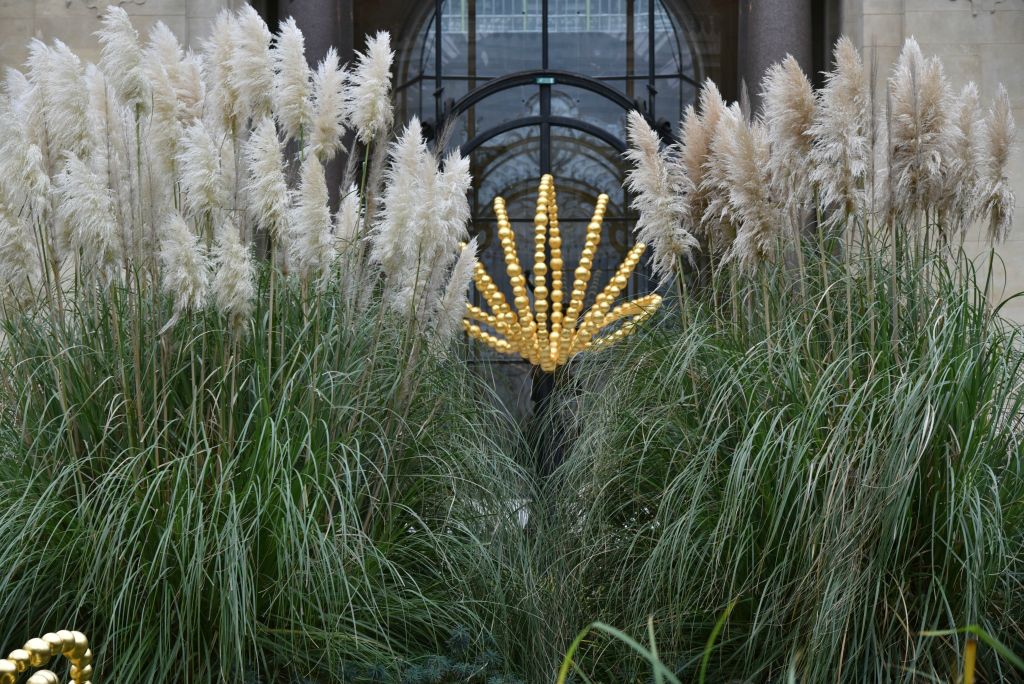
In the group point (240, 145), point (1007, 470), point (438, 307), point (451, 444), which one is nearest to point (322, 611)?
point (451, 444)

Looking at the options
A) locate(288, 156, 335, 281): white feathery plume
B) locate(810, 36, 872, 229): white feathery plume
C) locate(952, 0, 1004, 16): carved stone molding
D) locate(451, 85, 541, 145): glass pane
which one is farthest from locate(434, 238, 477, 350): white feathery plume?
locate(952, 0, 1004, 16): carved stone molding

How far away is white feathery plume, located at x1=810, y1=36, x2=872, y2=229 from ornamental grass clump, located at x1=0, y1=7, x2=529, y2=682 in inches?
55.3

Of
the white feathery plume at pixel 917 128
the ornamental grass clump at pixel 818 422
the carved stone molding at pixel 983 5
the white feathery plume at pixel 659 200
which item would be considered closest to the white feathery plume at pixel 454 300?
the ornamental grass clump at pixel 818 422

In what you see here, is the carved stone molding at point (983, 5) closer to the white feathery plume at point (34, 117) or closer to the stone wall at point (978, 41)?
the stone wall at point (978, 41)

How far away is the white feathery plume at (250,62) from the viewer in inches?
160


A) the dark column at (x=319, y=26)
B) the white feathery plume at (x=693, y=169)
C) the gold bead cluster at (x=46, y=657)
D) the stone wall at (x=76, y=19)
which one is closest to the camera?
the gold bead cluster at (x=46, y=657)

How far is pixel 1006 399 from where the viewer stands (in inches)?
160

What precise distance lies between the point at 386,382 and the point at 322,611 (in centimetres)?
110

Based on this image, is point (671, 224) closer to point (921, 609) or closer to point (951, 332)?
point (951, 332)

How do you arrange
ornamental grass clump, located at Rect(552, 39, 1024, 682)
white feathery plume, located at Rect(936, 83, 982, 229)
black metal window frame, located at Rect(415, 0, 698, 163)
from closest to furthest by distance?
1. ornamental grass clump, located at Rect(552, 39, 1024, 682)
2. white feathery plume, located at Rect(936, 83, 982, 229)
3. black metal window frame, located at Rect(415, 0, 698, 163)

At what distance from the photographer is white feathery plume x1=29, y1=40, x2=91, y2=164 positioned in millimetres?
3957

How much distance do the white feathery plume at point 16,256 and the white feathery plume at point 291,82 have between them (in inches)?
39.5

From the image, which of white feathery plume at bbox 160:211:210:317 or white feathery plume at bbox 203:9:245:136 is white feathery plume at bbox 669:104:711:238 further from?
white feathery plume at bbox 160:211:210:317

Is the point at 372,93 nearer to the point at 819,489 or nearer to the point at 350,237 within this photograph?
the point at 350,237
